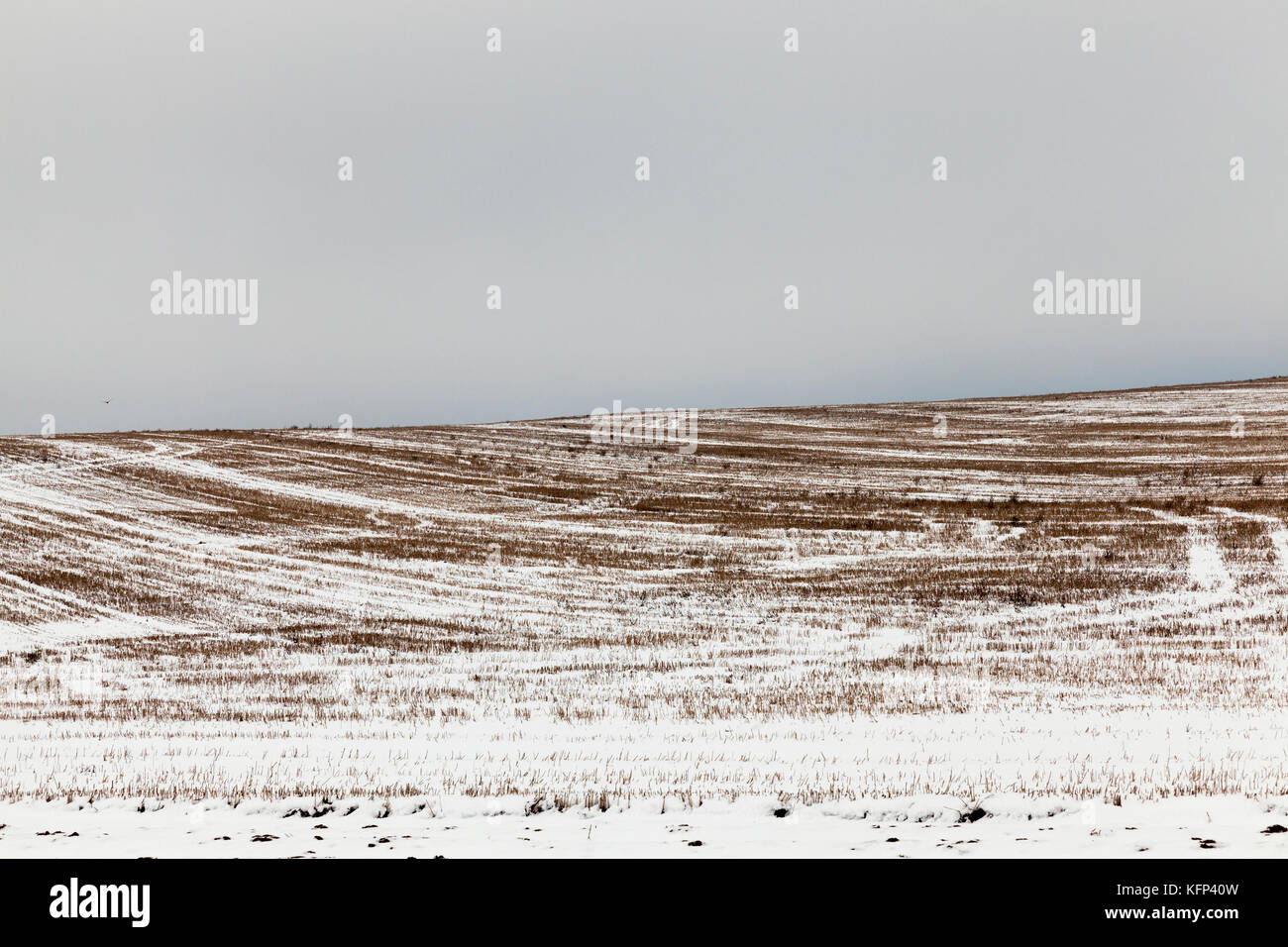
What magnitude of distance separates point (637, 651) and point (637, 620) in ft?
12.4

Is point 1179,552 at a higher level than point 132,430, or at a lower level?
lower

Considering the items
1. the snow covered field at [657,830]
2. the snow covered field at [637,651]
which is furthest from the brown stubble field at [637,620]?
the snow covered field at [657,830]

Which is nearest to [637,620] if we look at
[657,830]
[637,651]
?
[637,651]

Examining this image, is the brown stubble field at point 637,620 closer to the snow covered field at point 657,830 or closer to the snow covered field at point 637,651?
the snow covered field at point 637,651

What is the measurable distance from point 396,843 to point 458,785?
2341mm

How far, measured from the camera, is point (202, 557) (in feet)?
103

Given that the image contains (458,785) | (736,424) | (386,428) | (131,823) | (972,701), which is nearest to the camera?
(131,823)

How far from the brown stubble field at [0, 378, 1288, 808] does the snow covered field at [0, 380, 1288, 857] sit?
0.12 meters

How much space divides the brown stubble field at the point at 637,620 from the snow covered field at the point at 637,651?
125 millimetres

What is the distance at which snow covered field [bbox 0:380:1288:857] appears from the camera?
7.78 metres

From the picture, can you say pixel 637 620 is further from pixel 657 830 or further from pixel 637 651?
pixel 657 830

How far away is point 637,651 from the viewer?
20188 millimetres

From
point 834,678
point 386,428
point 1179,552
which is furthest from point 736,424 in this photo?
point 834,678
